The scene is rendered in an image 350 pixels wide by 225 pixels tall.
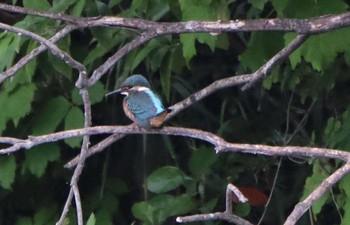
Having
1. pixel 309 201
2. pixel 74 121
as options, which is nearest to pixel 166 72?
pixel 74 121

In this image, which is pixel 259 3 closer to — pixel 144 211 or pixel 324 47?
pixel 324 47

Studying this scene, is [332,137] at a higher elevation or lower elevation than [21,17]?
lower

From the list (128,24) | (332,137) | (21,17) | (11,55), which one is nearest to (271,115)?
(332,137)

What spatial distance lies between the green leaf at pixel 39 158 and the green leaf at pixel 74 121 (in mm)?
142

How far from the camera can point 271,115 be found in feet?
12.8

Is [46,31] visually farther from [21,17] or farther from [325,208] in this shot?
[325,208]

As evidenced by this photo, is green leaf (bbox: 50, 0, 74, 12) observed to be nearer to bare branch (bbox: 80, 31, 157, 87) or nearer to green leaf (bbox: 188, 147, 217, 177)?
bare branch (bbox: 80, 31, 157, 87)

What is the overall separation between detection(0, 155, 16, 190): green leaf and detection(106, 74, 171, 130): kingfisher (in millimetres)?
652

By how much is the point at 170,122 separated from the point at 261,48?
0.95 m

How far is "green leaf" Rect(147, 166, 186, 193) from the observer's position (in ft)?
11.8

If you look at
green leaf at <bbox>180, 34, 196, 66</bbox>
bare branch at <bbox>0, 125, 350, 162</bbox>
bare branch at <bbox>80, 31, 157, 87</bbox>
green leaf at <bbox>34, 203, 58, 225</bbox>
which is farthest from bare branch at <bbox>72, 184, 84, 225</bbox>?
green leaf at <bbox>34, 203, 58, 225</bbox>

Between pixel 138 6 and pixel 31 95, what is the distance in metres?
0.55

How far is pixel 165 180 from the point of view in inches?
142

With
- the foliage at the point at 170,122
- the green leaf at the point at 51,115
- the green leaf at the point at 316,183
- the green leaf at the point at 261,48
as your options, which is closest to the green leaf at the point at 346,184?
the foliage at the point at 170,122
